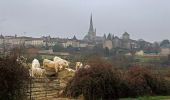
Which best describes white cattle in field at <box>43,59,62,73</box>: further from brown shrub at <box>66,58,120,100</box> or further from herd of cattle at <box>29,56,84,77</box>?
brown shrub at <box>66,58,120,100</box>

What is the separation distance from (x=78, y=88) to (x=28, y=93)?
469 centimetres

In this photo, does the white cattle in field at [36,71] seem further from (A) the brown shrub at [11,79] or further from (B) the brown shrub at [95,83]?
(A) the brown shrub at [11,79]

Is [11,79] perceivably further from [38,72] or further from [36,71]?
[38,72]

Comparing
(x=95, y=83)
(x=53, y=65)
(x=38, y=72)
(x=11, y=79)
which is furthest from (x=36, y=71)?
(x=11, y=79)

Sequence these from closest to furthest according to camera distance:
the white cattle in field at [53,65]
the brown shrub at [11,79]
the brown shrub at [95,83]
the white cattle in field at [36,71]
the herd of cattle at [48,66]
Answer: the brown shrub at [11,79], the brown shrub at [95,83], the white cattle in field at [36,71], the herd of cattle at [48,66], the white cattle in field at [53,65]

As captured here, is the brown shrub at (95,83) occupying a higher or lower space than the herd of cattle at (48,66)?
lower

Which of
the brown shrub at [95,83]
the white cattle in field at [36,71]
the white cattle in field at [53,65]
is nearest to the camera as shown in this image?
the brown shrub at [95,83]

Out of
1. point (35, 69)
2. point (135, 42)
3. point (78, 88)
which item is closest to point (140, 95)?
point (78, 88)

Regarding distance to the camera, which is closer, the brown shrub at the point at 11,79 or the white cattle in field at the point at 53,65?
the brown shrub at the point at 11,79

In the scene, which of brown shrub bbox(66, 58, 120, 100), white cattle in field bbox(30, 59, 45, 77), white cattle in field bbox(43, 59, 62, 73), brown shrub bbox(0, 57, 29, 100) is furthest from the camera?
white cattle in field bbox(43, 59, 62, 73)

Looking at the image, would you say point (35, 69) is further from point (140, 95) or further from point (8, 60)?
point (8, 60)

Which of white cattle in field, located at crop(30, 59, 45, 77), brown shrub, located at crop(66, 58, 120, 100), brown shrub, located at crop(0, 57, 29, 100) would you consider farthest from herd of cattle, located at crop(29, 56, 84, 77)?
brown shrub, located at crop(0, 57, 29, 100)

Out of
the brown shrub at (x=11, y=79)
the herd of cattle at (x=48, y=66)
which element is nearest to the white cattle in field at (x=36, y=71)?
the herd of cattle at (x=48, y=66)

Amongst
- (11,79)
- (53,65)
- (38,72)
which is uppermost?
(53,65)
